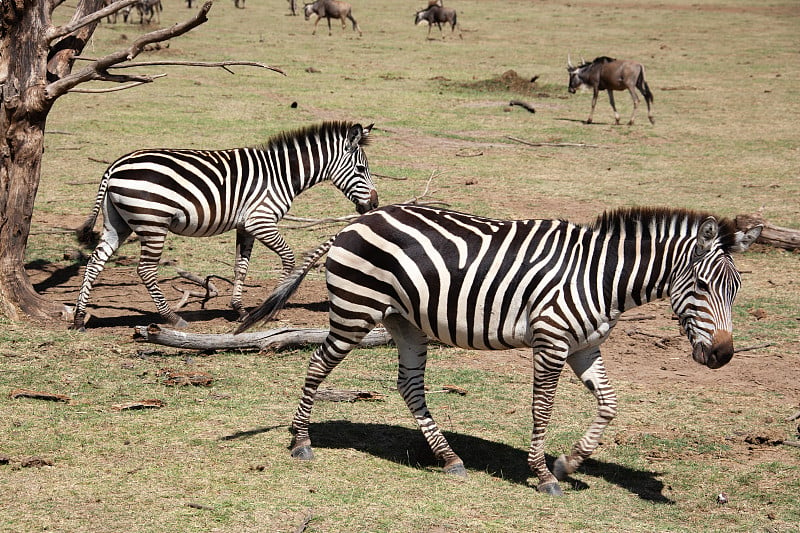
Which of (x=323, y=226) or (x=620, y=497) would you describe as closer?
(x=620, y=497)

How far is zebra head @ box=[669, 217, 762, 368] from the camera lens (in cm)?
601

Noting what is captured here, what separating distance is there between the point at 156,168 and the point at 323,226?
4556 millimetres

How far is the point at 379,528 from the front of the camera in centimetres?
567

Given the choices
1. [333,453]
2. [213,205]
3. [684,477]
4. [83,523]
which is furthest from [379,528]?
[213,205]

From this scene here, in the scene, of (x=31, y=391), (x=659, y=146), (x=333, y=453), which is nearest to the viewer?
(x=333, y=453)

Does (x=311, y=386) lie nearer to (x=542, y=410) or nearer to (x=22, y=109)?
(x=542, y=410)

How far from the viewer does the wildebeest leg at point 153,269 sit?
9664 millimetres

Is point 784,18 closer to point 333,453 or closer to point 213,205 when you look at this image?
point 213,205

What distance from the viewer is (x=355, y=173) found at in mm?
11258

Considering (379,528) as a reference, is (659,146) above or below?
above

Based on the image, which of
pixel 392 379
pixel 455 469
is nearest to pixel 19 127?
pixel 392 379

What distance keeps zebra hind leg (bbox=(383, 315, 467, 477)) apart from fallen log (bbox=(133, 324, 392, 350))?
2.08 meters

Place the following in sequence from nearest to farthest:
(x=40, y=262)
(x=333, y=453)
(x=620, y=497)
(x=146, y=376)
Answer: (x=620, y=497), (x=333, y=453), (x=146, y=376), (x=40, y=262)

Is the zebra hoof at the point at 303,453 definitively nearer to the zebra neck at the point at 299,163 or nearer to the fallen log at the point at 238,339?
the fallen log at the point at 238,339
